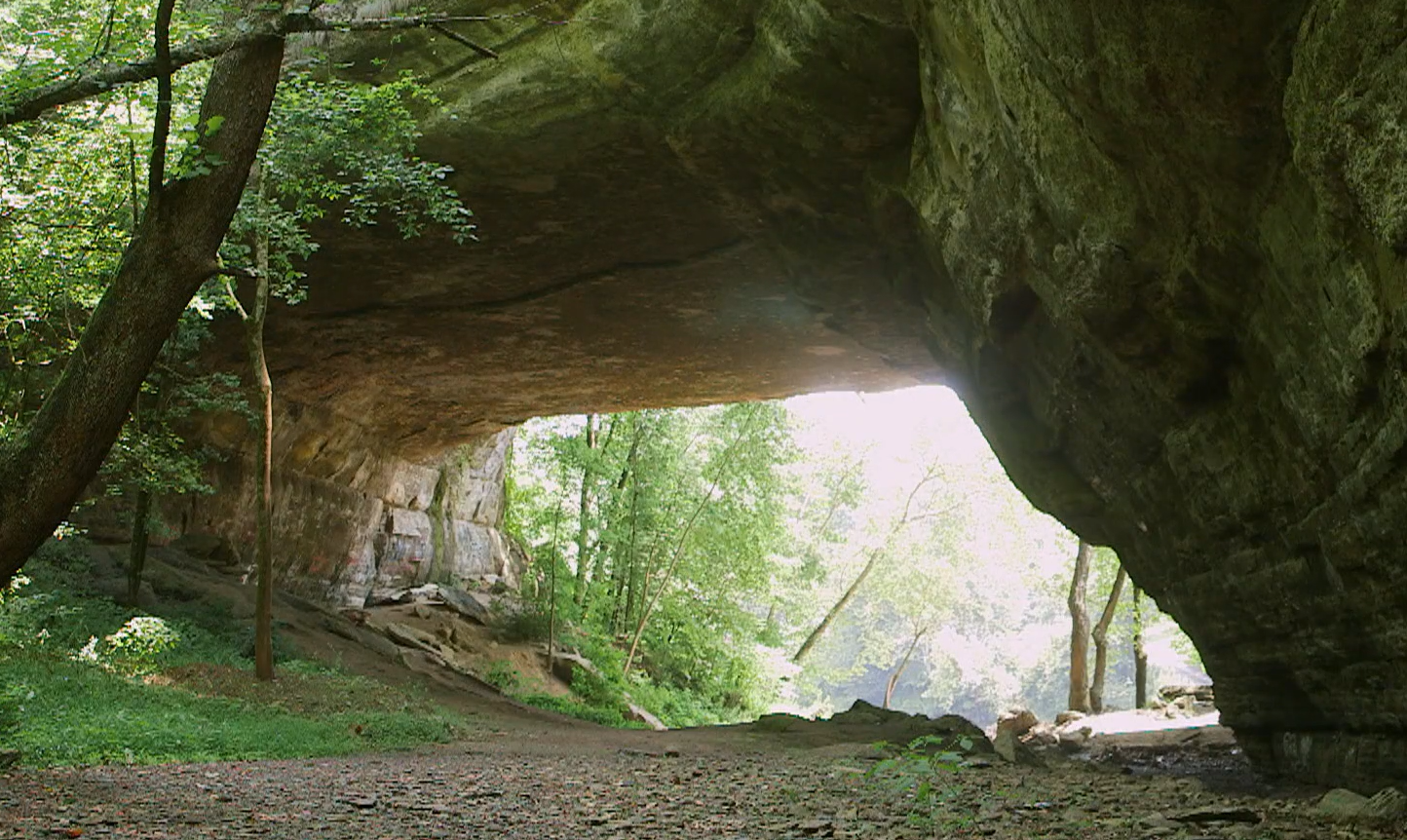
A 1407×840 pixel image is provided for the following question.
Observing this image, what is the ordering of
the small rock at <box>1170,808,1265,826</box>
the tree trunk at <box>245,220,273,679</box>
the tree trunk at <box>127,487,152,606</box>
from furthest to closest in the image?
1. the tree trunk at <box>127,487,152,606</box>
2. the tree trunk at <box>245,220,273,679</box>
3. the small rock at <box>1170,808,1265,826</box>

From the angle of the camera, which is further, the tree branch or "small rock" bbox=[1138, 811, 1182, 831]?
"small rock" bbox=[1138, 811, 1182, 831]

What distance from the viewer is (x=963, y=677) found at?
7469 cm

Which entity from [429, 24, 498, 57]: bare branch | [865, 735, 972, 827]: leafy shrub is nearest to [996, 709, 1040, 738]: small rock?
[865, 735, 972, 827]: leafy shrub

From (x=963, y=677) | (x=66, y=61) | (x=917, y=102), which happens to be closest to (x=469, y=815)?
(x=66, y=61)

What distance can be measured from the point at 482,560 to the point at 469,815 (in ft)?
69.8

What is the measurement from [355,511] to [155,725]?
13.4 meters

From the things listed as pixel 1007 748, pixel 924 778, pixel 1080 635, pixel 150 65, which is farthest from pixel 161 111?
pixel 1080 635

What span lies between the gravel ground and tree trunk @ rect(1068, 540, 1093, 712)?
1252 cm

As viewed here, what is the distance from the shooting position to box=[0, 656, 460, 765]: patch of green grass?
25.7 ft

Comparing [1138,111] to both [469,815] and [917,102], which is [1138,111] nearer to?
[917,102]

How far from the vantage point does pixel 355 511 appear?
22.0 m

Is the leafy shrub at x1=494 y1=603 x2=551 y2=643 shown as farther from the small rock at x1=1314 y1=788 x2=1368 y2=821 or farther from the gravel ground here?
the small rock at x1=1314 y1=788 x2=1368 y2=821

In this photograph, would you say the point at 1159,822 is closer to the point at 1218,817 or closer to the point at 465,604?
the point at 1218,817

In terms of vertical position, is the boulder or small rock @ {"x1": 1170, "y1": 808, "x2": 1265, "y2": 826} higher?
the boulder
